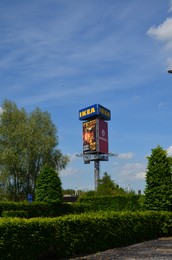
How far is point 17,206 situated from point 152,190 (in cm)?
1318

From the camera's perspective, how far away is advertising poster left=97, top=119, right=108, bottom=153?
77.6 metres

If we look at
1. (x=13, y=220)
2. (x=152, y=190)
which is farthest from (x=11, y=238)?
(x=152, y=190)

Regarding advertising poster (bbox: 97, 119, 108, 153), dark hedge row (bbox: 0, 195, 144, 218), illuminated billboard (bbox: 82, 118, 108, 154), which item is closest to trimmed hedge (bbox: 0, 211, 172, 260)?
dark hedge row (bbox: 0, 195, 144, 218)

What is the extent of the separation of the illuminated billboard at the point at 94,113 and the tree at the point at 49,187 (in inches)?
1641

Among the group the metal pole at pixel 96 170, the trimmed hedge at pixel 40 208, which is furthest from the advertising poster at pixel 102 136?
the trimmed hedge at pixel 40 208

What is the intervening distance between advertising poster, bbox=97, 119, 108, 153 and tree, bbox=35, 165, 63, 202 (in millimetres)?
39796

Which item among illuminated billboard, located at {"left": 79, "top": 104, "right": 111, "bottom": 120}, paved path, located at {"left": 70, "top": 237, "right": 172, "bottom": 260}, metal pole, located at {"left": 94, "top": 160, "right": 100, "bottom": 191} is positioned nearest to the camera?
paved path, located at {"left": 70, "top": 237, "right": 172, "bottom": 260}

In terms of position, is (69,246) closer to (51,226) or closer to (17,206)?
(51,226)

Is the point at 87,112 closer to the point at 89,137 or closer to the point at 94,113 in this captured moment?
the point at 94,113

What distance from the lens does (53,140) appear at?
205 feet

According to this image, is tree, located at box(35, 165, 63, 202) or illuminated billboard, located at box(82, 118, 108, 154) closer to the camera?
tree, located at box(35, 165, 63, 202)

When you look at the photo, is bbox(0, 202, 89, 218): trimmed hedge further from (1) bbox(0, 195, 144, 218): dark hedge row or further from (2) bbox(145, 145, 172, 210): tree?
(2) bbox(145, 145, 172, 210): tree

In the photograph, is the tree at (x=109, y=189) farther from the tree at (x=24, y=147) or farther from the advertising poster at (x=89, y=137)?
the advertising poster at (x=89, y=137)

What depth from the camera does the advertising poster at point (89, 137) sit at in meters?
77.8
